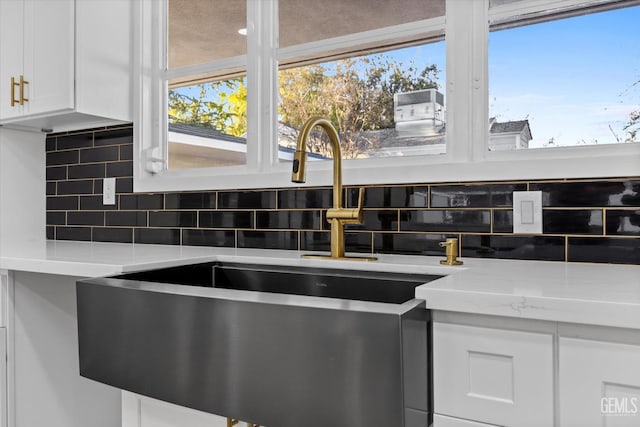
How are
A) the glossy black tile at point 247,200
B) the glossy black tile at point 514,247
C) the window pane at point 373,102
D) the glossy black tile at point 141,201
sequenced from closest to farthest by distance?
the glossy black tile at point 514,247, the window pane at point 373,102, the glossy black tile at point 247,200, the glossy black tile at point 141,201

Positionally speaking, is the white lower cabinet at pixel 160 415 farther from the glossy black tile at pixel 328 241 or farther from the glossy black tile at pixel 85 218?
the glossy black tile at pixel 85 218

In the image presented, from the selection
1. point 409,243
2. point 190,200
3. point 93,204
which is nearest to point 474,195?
point 409,243

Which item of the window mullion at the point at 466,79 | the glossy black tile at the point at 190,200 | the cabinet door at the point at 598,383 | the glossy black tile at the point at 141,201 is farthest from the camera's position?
the glossy black tile at the point at 141,201

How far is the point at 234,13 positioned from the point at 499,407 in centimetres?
182

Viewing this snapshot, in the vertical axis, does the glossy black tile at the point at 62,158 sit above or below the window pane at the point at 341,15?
below

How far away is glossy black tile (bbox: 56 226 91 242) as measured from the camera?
93.0 inches

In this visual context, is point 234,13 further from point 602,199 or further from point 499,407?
point 499,407

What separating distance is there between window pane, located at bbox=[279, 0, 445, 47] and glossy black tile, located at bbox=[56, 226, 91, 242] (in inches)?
52.1

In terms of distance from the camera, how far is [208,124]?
2.12 meters

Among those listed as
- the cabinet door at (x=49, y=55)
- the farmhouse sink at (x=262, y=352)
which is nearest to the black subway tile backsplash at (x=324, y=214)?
the cabinet door at (x=49, y=55)

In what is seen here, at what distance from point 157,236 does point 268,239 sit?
576 millimetres

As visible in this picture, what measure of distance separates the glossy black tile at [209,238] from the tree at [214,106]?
425 mm

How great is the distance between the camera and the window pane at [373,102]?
64.1 inches

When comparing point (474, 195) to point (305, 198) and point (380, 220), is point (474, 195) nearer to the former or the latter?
point (380, 220)
